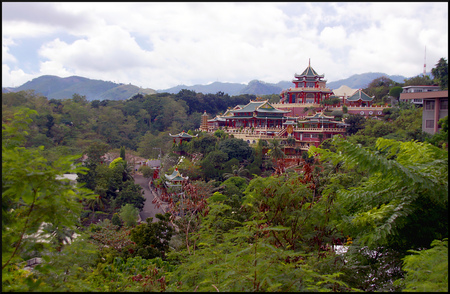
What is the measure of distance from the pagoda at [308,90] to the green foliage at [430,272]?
→ 38400mm

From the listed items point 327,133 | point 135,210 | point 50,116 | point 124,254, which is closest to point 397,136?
point 327,133

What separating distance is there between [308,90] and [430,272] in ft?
128

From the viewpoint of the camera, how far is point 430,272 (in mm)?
4012

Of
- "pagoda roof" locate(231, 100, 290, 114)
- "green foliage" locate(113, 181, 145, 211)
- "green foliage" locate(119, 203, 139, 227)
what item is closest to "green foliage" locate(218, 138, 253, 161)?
"pagoda roof" locate(231, 100, 290, 114)

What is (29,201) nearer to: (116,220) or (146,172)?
(116,220)

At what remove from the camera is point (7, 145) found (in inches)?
159

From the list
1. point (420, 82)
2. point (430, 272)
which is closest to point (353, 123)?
point (420, 82)

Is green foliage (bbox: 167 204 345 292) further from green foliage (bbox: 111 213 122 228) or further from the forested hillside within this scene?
green foliage (bbox: 111 213 122 228)

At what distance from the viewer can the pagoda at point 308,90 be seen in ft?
137

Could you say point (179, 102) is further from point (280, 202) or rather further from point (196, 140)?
point (280, 202)

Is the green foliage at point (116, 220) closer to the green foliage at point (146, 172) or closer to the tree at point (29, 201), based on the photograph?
the green foliage at point (146, 172)

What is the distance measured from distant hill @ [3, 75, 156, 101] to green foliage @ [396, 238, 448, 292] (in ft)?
481

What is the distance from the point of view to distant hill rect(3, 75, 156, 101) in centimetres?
14188

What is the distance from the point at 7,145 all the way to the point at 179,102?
57383mm
